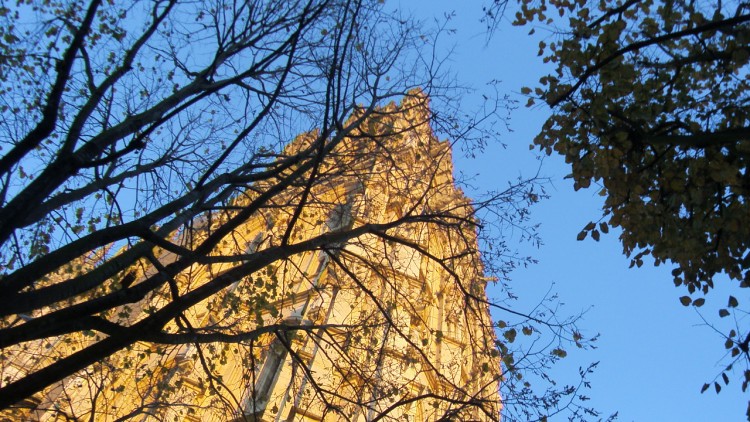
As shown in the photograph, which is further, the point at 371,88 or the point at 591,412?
the point at 371,88

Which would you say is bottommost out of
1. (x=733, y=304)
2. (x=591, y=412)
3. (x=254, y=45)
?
(x=591, y=412)

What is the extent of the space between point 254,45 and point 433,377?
24.4 ft

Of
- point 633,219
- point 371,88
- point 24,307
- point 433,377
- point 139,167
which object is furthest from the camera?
point 433,377

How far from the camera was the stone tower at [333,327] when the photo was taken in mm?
7062

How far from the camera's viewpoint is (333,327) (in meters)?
7.94

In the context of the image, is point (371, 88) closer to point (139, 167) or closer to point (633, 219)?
point (139, 167)

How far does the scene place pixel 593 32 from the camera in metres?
6.34

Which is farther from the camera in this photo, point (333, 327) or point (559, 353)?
point (333, 327)

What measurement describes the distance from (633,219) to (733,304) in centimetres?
128

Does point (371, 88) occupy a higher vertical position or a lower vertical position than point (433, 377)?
higher

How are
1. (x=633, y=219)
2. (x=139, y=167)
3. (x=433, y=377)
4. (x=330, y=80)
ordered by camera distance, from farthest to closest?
(x=433, y=377), (x=139, y=167), (x=633, y=219), (x=330, y=80)

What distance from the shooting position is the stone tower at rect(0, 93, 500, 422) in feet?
23.2

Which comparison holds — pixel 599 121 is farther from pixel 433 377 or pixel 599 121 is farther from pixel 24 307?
pixel 433 377

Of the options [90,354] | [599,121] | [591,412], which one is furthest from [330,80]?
[591,412]
